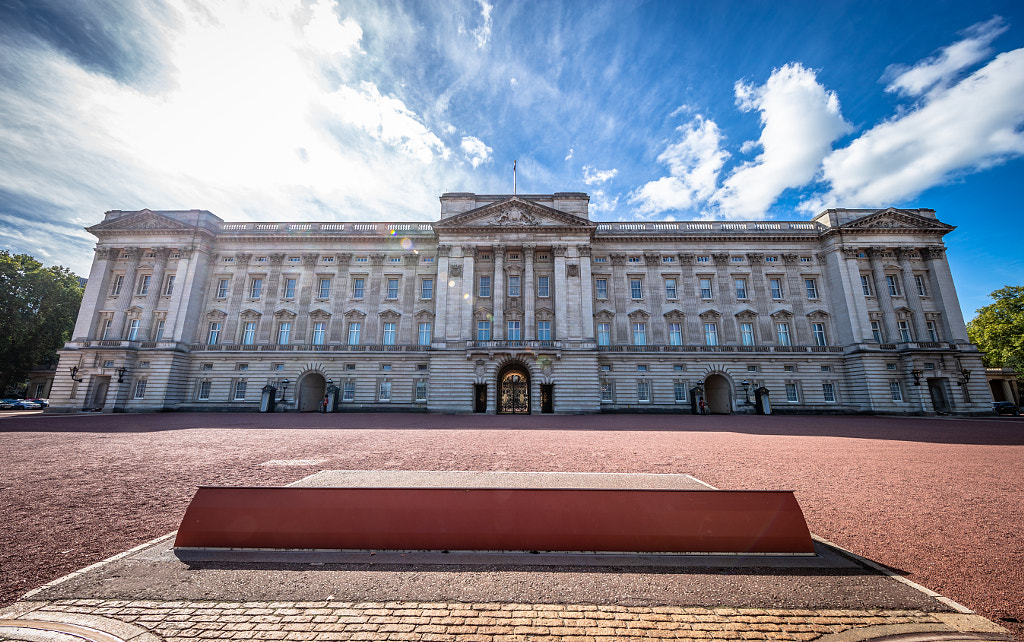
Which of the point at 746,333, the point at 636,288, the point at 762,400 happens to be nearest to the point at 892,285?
the point at 746,333

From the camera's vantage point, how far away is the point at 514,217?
37219mm

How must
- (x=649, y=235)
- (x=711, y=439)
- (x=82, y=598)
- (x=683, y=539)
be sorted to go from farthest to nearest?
(x=649, y=235) < (x=711, y=439) < (x=683, y=539) < (x=82, y=598)

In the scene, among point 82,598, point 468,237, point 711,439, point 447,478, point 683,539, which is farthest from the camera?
point 468,237

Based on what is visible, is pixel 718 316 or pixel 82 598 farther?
pixel 718 316

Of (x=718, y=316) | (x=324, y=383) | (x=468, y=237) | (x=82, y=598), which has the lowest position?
(x=82, y=598)

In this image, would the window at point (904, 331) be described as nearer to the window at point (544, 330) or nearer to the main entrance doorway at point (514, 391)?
the window at point (544, 330)

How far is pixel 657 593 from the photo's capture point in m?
3.94

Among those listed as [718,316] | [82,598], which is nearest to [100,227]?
[82,598]

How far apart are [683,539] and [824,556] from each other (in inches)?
73.5

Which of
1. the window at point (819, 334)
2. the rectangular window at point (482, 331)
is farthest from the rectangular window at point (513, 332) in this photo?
the window at point (819, 334)

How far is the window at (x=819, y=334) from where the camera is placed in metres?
37.8

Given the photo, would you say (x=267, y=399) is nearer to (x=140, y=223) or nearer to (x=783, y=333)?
(x=140, y=223)

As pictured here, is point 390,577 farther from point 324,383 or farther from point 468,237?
point 324,383

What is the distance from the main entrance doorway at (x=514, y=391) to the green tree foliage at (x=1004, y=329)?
5676 centimetres
